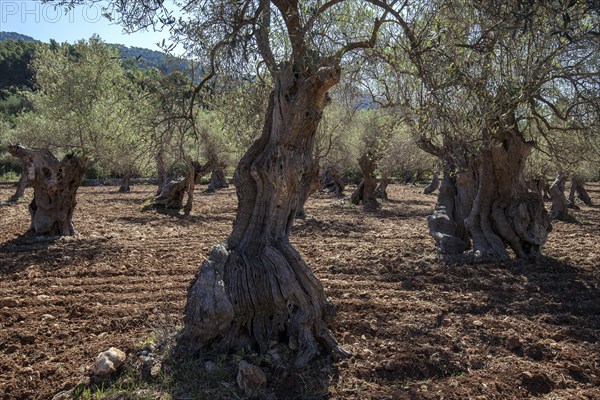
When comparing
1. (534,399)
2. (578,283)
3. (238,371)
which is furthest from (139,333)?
(578,283)

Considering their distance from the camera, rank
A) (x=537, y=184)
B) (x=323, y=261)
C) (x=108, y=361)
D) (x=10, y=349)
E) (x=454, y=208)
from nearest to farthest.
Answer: (x=108, y=361)
(x=10, y=349)
(x=323, y=261)
(x=454, y=208)
(x=537, y=184)

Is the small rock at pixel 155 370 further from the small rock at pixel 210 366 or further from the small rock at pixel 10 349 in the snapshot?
the small rock at pixel 10 349

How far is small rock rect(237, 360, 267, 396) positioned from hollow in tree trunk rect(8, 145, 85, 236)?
7.67 meters

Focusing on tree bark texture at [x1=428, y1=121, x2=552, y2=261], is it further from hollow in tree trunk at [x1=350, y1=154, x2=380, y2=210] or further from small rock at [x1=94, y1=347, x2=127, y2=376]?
hollow in tree trunk at [x1=350, y1=154, x2=380, y2=210]

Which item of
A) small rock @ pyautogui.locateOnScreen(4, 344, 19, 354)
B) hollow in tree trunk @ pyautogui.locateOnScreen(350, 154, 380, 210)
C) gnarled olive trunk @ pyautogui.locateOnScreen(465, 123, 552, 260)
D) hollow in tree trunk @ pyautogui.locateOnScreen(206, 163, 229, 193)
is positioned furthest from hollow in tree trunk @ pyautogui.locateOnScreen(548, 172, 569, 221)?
hollow in tree trunk @ pyautogui.locateOnScreen(206, 163, 229, 193)

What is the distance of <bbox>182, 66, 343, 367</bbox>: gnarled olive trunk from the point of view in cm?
416

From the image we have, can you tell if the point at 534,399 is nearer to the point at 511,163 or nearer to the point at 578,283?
the point at 578,283

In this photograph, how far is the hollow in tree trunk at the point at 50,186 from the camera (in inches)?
380

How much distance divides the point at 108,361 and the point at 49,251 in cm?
554

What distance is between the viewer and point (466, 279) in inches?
279

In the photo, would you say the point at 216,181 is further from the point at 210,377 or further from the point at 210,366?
the point at 210,377

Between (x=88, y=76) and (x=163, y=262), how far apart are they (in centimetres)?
1197

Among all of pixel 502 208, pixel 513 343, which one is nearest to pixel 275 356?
pixel 513 343

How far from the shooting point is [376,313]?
5.38m
